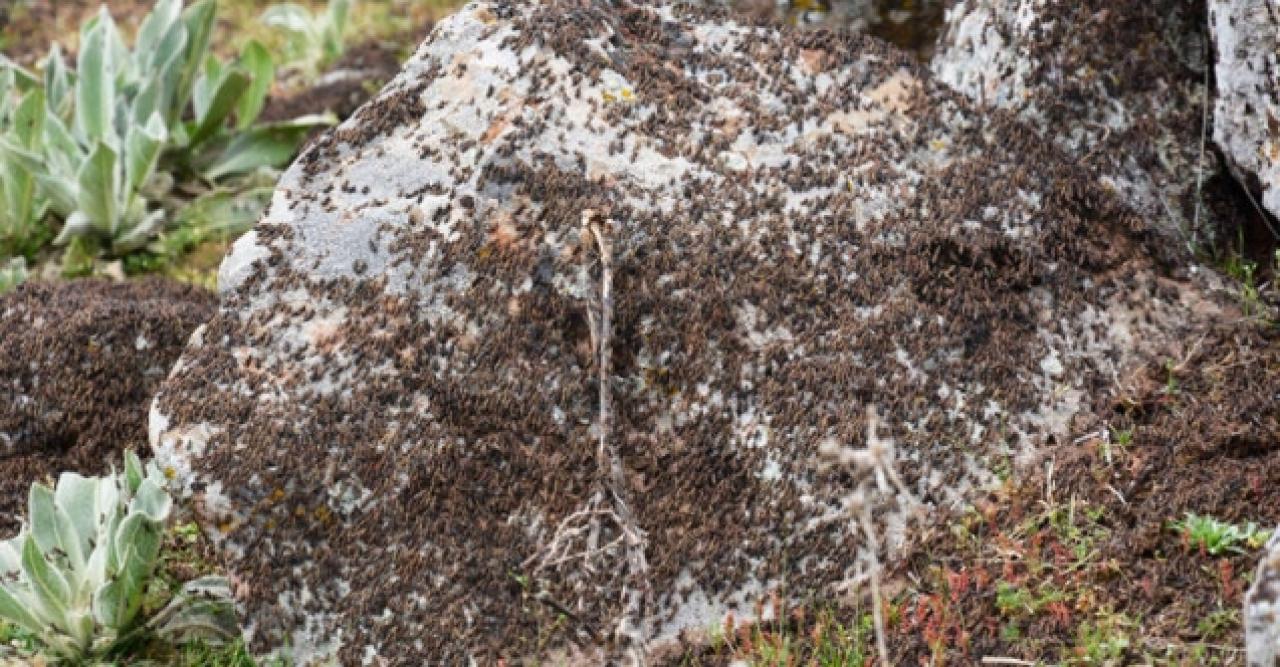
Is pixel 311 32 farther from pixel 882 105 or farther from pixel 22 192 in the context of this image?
pixel 882 105

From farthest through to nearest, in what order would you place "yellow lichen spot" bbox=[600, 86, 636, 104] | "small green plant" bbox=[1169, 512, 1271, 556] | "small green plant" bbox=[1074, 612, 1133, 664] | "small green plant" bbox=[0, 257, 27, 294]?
1. "small green plant" bbox=[0, 257, 27, 294]
2. "yellow lichen spot" bbox=[600, 86, 636, 104]
3. "small green plant" bbox=[1169, 512, 1271, 556]
4. "small green plant" bbox=[1074, 612, 1133, 664]

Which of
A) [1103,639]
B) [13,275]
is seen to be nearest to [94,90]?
[13,275]

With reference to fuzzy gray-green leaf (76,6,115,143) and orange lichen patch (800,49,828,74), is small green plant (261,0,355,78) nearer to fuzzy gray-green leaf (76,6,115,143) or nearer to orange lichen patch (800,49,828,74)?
fuzzy gray-green leaf (76,6,115,143)

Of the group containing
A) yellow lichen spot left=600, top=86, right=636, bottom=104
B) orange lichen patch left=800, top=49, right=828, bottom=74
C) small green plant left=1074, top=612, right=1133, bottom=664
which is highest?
orange lichen patch left=800, top=49, right=828, bottom=74

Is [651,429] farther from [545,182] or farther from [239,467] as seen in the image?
[239,467]

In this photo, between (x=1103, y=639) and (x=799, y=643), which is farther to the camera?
(x=799, y=643)

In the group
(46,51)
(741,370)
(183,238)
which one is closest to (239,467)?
(741,370)

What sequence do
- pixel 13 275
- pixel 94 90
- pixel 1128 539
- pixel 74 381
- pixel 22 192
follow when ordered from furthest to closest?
pixel 94 90
pixel 22 192
pixel 13 275
pixel 74 381
pixel 1128 539

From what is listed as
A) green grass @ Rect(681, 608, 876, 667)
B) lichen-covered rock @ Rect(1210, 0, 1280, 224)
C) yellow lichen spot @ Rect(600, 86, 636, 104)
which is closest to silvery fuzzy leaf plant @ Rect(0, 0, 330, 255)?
yellow lichen spot @ Rect(600, 86, 636, 104)

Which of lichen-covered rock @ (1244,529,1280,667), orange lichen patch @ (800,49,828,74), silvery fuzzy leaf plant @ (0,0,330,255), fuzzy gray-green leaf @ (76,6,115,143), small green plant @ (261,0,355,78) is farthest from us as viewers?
A: small green plant @ (261,0,355,78)
